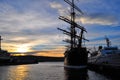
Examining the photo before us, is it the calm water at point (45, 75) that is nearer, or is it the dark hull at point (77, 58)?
the calm water at point (45, 75)

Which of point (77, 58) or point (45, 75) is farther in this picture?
point (77, 58)

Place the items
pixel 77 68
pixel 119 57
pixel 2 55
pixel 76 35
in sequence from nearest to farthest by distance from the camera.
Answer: pixel 119 57 < pixel 77 68 < pixel 76 35 < pixel 2 55

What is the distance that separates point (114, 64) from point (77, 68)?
3008cm

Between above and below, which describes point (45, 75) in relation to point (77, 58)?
below

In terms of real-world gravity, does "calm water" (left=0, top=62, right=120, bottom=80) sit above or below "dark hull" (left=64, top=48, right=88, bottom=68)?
below

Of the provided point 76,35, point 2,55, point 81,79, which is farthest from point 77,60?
point 2,55

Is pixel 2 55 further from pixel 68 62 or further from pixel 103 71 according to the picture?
pixel 103 71

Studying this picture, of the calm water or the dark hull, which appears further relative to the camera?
the dark hull

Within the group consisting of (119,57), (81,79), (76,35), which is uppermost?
(76,35)

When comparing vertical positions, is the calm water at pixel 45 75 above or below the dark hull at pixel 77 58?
below

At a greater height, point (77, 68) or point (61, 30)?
point (61, 30)

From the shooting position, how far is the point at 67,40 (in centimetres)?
9069

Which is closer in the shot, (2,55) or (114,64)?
(114,64)

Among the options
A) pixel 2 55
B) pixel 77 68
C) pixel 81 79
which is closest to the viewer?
pixel 81 79
